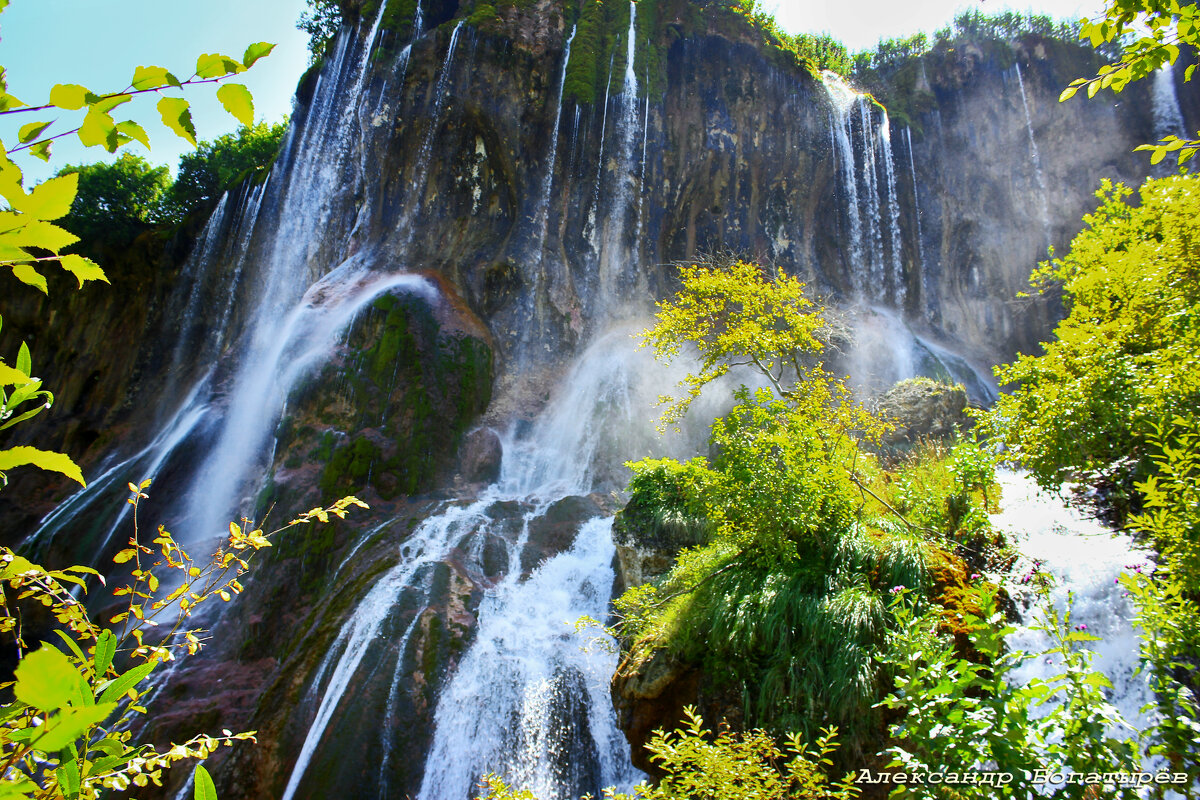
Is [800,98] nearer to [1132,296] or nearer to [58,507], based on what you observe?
[1132,296]

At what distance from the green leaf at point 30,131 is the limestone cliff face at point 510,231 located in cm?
1006

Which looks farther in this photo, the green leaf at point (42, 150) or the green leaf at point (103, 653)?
the green leaf at point (103, 653)

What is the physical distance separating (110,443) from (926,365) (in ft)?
82.9

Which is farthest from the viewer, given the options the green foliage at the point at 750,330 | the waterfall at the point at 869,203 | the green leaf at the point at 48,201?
the waterfall at the point at 869,203

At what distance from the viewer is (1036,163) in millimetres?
22750

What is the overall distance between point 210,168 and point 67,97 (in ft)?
101

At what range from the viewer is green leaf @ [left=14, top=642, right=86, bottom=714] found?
0.89m

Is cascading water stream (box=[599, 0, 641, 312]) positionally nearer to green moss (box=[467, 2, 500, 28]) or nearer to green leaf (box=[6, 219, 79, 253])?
green moss (box=[467, 2, 500, 28])

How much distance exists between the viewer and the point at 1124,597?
4.41 metres

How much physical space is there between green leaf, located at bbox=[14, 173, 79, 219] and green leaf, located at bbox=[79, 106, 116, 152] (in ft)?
0.59

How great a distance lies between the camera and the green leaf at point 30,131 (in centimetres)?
119

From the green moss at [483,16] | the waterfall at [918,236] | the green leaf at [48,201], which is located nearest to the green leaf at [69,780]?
the green leaf at [48,201]

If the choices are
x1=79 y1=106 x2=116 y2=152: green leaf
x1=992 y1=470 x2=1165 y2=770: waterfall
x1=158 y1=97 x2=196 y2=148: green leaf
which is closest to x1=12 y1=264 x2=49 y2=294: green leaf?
x1=79 y1=106 x2=116 y2=152: green leaf

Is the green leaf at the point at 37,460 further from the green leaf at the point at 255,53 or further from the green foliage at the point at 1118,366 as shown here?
the green foliage at the point at 1118,366
